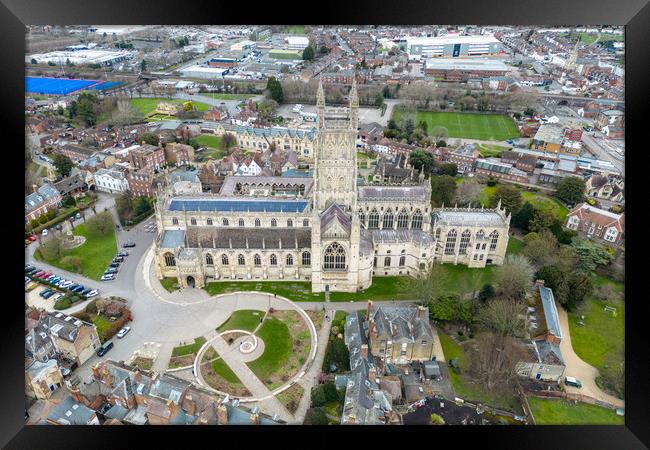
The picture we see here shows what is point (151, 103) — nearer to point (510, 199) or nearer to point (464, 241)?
point (464, 241)

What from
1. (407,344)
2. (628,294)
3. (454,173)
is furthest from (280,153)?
(628,294)

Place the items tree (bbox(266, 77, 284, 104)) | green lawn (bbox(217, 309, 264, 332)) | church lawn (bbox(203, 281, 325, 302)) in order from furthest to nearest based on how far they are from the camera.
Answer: tree (bbox(266, 77, 284, 104)) → church lawn (bbox(203, 281, 325, 302)) → green lawn (bbox(217, 309, 264, 332))

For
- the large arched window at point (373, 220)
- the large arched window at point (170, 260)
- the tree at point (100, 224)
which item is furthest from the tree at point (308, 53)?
the large arched window at point (170, 260)

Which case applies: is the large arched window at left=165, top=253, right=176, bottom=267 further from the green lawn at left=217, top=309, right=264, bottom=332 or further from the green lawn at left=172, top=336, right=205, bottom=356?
the green lawn at left=172, top=336, right=205, bottom=356

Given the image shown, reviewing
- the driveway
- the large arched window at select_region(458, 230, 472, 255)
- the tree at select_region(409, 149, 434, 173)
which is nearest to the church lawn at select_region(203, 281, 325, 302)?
the large arched window at select_region(458, 230, 472, 255)

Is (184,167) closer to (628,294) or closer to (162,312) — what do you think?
(162,312)

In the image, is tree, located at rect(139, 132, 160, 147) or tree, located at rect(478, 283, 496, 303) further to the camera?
tree, located at rect(139, 132, 160, 147)

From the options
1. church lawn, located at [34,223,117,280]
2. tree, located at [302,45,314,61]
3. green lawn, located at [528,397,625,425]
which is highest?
tree, located at [302,45,314,61]
